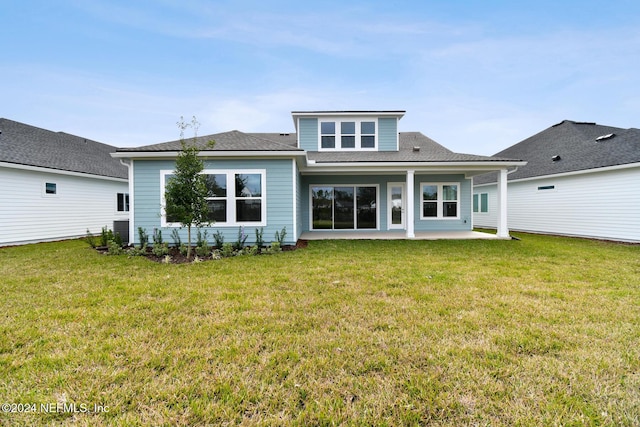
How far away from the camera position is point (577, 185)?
11492 millimetres

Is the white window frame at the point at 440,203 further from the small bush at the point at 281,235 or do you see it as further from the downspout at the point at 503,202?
the small bush at the point at 281,235

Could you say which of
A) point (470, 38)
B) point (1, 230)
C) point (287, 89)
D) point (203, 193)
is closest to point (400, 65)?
point (470, 38)

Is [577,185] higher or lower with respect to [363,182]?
lower

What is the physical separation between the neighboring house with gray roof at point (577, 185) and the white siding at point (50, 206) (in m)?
20.5

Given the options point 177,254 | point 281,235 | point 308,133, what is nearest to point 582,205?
point 308,133

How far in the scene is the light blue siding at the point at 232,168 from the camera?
864 cm

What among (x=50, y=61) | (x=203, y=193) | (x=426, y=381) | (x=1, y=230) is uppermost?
(x=50, y=61)

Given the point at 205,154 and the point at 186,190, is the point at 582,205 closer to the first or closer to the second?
the point at 205,154

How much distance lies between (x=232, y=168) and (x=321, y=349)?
7.25 m

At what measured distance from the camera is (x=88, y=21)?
1046 centimetres

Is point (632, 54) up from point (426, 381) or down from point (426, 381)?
up

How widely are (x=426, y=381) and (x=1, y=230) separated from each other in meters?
13.9

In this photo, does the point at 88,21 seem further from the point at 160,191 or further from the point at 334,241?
the point at 334,241

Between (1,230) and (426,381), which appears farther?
(1,230)
